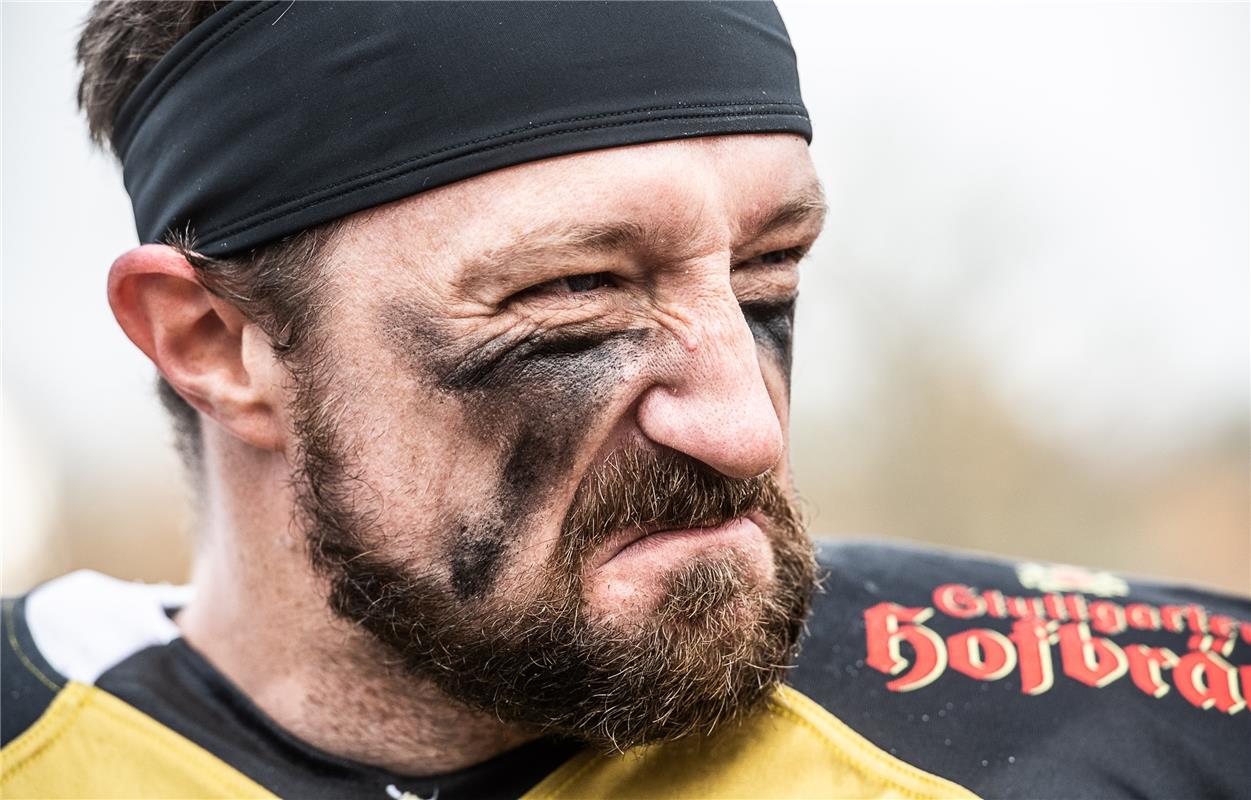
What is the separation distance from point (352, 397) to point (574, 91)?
605mm

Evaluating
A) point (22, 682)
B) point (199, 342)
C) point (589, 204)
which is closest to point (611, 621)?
point (589, 204)

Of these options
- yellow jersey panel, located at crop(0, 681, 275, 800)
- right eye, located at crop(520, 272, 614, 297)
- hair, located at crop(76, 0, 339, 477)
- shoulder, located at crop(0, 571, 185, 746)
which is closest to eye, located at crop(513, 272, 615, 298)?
right eye, located at crop(520, 272, 614, 297)

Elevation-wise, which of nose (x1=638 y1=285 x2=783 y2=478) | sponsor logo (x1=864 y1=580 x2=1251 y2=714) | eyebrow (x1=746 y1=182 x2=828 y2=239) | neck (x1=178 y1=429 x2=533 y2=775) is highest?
eyebrow (x1=746 y1=182 x2=828 y2=239)

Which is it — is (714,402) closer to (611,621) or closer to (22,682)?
(611,621)

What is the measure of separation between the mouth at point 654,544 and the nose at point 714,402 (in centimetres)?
12

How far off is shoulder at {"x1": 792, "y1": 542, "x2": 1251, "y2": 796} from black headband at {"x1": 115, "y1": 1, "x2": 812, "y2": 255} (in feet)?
3.18

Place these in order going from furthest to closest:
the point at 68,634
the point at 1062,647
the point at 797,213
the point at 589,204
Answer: the point at 68,634 < the point at 1062,647 < the point at 797,213 < the point at 589,204

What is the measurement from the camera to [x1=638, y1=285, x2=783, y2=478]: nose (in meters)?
1.77

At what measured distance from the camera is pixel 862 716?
204cm

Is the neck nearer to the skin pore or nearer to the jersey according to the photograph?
the jersey

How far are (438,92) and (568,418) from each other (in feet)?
1.78

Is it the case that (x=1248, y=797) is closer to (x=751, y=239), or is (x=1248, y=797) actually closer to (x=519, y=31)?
(x=751, y=239)

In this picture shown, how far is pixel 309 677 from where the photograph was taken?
2.17 meters

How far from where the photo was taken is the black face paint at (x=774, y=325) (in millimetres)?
1974
